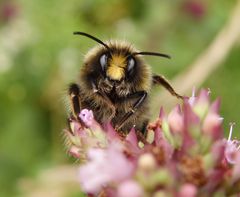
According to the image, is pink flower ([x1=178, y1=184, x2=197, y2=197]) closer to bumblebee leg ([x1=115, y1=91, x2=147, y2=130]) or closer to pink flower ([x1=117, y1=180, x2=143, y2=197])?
pink flower ([x1=117, y1=180, x2=143, y2=197])

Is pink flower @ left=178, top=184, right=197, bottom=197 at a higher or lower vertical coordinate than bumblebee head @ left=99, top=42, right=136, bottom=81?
lower

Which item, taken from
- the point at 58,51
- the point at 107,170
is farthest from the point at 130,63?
the point at 58,51

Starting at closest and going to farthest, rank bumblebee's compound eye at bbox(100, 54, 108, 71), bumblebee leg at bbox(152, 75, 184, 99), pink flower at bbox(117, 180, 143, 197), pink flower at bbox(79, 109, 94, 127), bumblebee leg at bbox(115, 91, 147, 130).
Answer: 1. pink flower at bbox(117, 180, 143, 197)
2. pink flower at bbox(79, 109, 94, 127)
3. bumblebee leg at bbox(115, 91, 147, 130)
4. bumblebee's compound eye at bbox(100, 54, 108, 71)
5. bumblebee leg at bbox(152, 75, 184, 99)

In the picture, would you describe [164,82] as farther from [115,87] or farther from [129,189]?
[129,189]

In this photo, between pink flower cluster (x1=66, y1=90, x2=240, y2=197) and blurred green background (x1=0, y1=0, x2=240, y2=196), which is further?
blurred green background (x1=0, y1=0, x2=240, y2=196)

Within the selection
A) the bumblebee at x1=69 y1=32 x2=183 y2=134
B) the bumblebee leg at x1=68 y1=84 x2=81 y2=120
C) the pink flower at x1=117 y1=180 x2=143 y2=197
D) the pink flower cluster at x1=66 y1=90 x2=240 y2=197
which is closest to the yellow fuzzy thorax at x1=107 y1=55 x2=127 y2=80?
the bumblebee at x1=69 y1=32 x2=183 y2=134

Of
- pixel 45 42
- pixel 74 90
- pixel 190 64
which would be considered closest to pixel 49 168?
pixel 45 42

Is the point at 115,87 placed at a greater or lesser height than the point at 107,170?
greater

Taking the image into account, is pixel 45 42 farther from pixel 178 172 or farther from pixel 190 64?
pixel 178 172
